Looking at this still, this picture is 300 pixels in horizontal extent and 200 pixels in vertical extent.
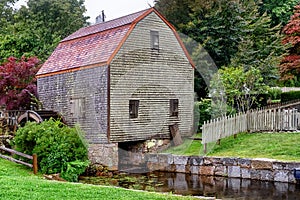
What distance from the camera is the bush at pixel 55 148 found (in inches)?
645

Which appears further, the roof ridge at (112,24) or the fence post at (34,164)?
the roof ridge at (112,24)

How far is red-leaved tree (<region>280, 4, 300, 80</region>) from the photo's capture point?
29375mm

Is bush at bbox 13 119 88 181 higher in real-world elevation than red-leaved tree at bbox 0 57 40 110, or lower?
lower

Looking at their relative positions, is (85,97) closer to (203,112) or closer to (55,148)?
(55,148)

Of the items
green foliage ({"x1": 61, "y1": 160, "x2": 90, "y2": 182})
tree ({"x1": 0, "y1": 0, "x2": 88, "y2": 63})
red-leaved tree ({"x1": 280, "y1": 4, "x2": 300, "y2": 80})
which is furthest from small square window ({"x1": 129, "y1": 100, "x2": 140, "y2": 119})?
tree ({"x1": 0, "y1": 0, "x2": 88, "y2": 63})

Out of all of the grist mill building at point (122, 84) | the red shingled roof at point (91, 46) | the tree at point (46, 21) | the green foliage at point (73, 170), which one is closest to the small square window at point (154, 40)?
the grist mill building at point (122, 84)

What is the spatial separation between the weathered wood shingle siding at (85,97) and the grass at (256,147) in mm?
3796

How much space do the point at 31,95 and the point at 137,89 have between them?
7.76 meters

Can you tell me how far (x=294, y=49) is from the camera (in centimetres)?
3131

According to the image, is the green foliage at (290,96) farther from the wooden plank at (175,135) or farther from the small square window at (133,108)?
the small square window at (133,108)

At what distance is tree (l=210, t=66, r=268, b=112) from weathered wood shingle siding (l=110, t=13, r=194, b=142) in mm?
1929

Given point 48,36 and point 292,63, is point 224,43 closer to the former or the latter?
point 292,63

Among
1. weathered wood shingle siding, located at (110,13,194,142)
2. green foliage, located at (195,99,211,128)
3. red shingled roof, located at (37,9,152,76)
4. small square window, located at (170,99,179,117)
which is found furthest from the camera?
green foliage, located at (195,99,211,128)

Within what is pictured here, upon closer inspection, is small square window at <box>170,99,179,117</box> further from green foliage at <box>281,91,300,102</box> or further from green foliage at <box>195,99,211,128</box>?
green foliage at <box>281,91,300,102</box>
